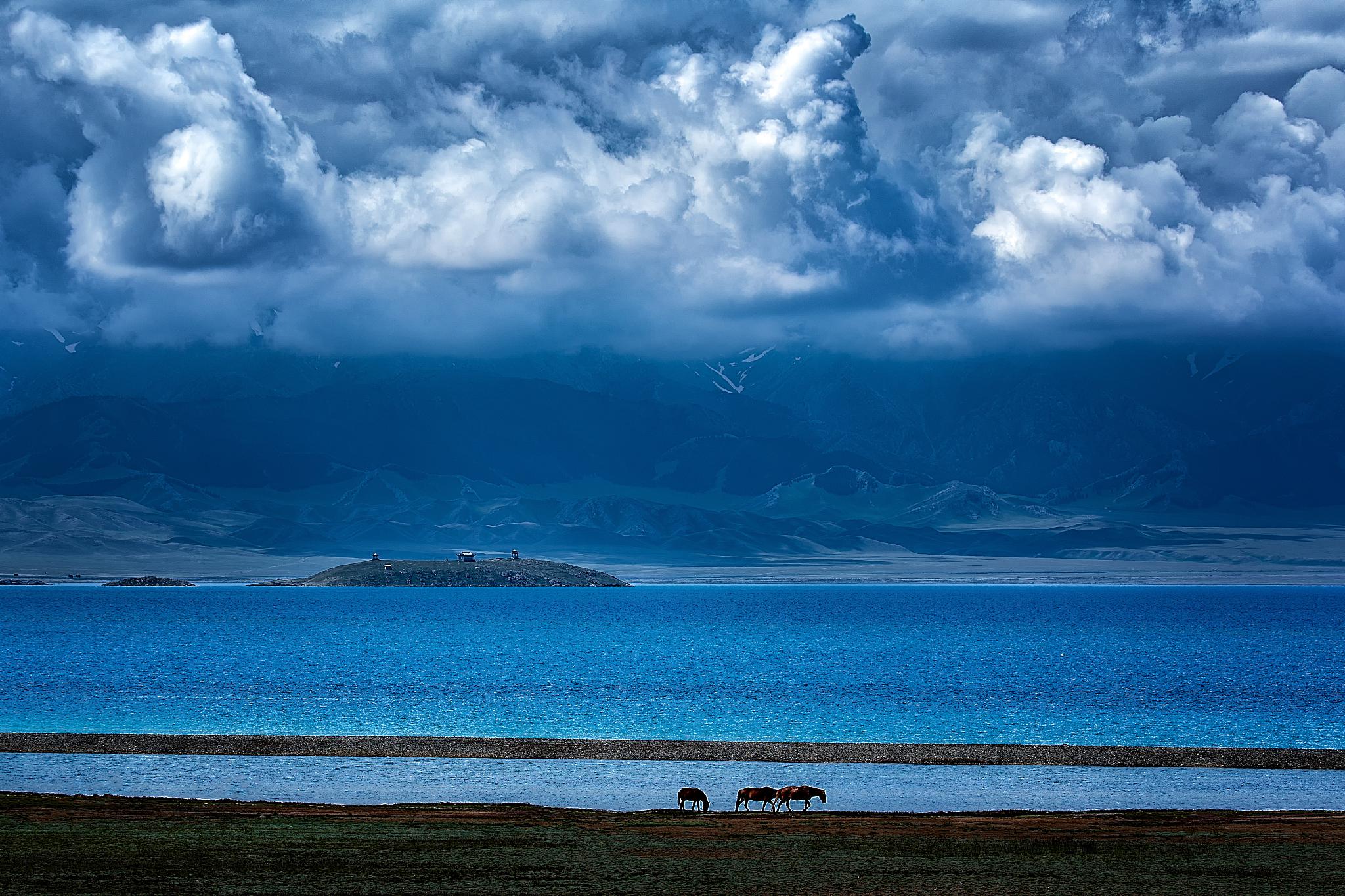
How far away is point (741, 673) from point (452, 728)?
4486cm

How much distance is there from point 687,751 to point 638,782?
9076mm

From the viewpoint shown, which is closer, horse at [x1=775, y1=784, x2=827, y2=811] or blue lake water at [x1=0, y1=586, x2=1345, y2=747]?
horse at [x1=775, y1=784, x2=827, y2=811]

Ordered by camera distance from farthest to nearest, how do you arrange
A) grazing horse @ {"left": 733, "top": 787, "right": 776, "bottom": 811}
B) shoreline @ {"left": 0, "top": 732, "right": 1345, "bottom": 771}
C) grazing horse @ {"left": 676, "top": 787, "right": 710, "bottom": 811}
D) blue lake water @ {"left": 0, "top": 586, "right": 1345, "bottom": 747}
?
blue lake water @ {"left": 0, "top": 586, "right": 1345, "bottom": 747}
shoreline @ {"left": 0, "top": 732, "right": 1345, "bottom": 771}
grazing horse @ {"left": 733, "top": 787, "right": 776, "bottom": 811}
grazing horse @ {"left": 676, "top": 787, "right": 710, "bottom": 811}

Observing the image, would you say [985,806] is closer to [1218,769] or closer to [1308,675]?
[1218,769]

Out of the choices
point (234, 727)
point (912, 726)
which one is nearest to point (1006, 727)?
point (912, 726)

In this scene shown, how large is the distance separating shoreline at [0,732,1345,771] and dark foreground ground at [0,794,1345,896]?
17.1 m

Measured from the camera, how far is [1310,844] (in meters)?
37.1

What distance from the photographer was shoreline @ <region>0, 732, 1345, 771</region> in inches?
2408

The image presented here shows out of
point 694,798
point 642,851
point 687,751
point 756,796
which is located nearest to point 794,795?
point 756,796

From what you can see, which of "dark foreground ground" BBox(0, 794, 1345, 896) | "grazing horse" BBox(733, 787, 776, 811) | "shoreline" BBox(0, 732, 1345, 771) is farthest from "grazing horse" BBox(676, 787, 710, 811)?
"shoreline" BBox(0, 732, 1345, 771)

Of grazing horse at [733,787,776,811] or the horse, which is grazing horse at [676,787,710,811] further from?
the horse

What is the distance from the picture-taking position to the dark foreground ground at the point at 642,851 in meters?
32.0

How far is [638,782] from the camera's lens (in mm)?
54406

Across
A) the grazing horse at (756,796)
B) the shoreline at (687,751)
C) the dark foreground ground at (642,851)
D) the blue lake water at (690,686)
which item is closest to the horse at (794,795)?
the grazing horse at (756,796)
